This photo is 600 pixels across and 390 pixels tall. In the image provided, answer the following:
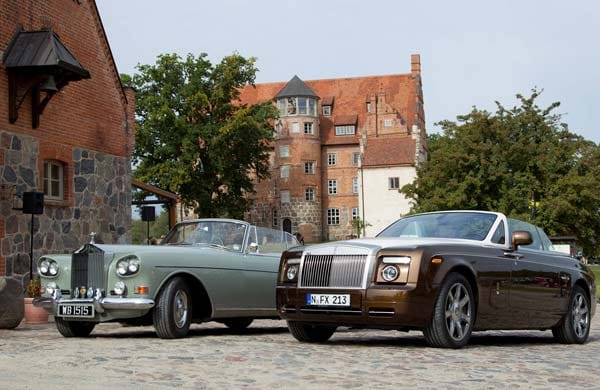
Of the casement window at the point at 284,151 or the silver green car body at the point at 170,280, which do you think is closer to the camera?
the silver green car body at the point at 170,280

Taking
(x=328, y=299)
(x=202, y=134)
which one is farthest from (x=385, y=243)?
(x=202, y=134)

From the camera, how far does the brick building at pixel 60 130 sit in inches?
676

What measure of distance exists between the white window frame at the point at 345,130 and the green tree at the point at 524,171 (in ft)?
125

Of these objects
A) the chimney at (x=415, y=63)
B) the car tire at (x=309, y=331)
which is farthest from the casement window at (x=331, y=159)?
the car tire at (x=309, y=331)

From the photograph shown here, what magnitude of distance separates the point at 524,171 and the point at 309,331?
43325 millimetres

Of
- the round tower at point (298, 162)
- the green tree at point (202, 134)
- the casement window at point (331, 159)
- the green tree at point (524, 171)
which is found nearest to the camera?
the green tree at point (524, 171)

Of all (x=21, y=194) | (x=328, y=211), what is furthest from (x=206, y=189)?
(x=21, y=194)

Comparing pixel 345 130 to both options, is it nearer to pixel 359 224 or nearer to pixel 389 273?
pixel 359 224

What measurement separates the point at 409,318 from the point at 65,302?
13.8 feet

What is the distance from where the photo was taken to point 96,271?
10273 mm

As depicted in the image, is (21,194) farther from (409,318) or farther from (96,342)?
(409,318)

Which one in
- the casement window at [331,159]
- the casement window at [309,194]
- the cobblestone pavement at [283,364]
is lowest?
the cobblestone pavement at [283,364]

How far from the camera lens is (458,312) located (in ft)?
29.1

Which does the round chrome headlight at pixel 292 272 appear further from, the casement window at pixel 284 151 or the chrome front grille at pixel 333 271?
the casement window at pixel 284 151
